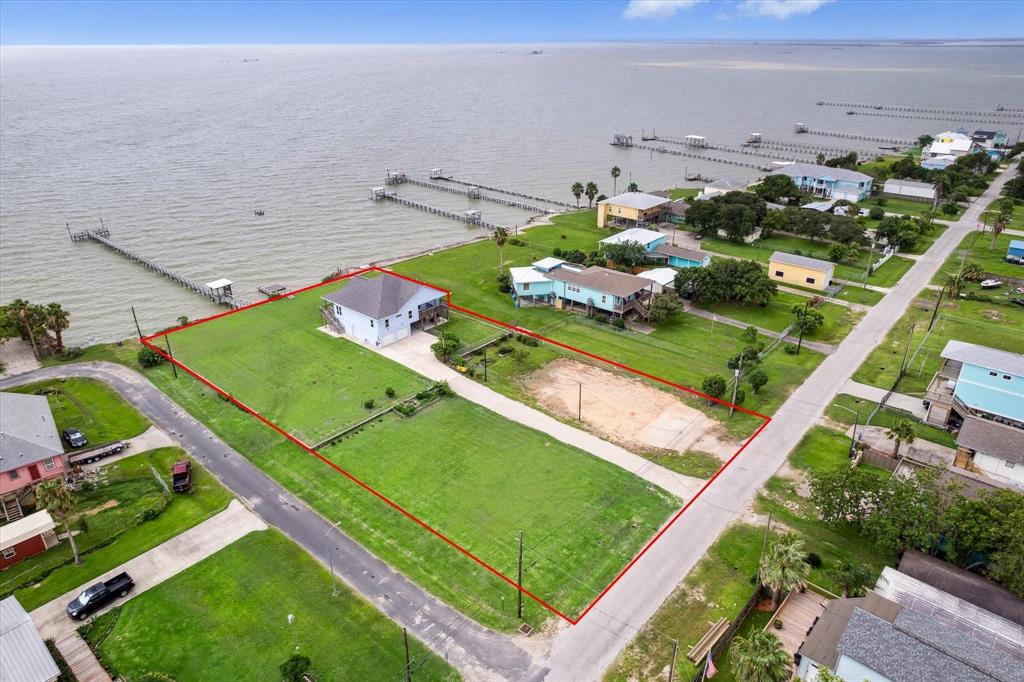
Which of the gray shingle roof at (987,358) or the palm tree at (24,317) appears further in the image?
the palm tree at (24,317)

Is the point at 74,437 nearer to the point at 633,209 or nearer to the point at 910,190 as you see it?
the point at 633,209

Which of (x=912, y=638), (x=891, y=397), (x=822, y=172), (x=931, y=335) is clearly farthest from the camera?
(x=822, y=172)

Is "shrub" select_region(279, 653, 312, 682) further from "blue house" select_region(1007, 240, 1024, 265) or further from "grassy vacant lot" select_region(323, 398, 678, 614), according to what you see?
"blue house" select_region(1007, 240, 1024, 265)

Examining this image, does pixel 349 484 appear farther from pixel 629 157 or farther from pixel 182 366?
pixel 629 157

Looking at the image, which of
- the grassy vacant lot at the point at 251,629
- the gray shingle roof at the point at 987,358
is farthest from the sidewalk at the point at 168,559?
the gray shingle roof at the point at 987,358

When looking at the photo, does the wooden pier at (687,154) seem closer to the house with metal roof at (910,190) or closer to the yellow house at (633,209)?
the house with metal roof at (910,190)

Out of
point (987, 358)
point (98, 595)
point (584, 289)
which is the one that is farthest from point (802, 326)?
point (98, 595)
